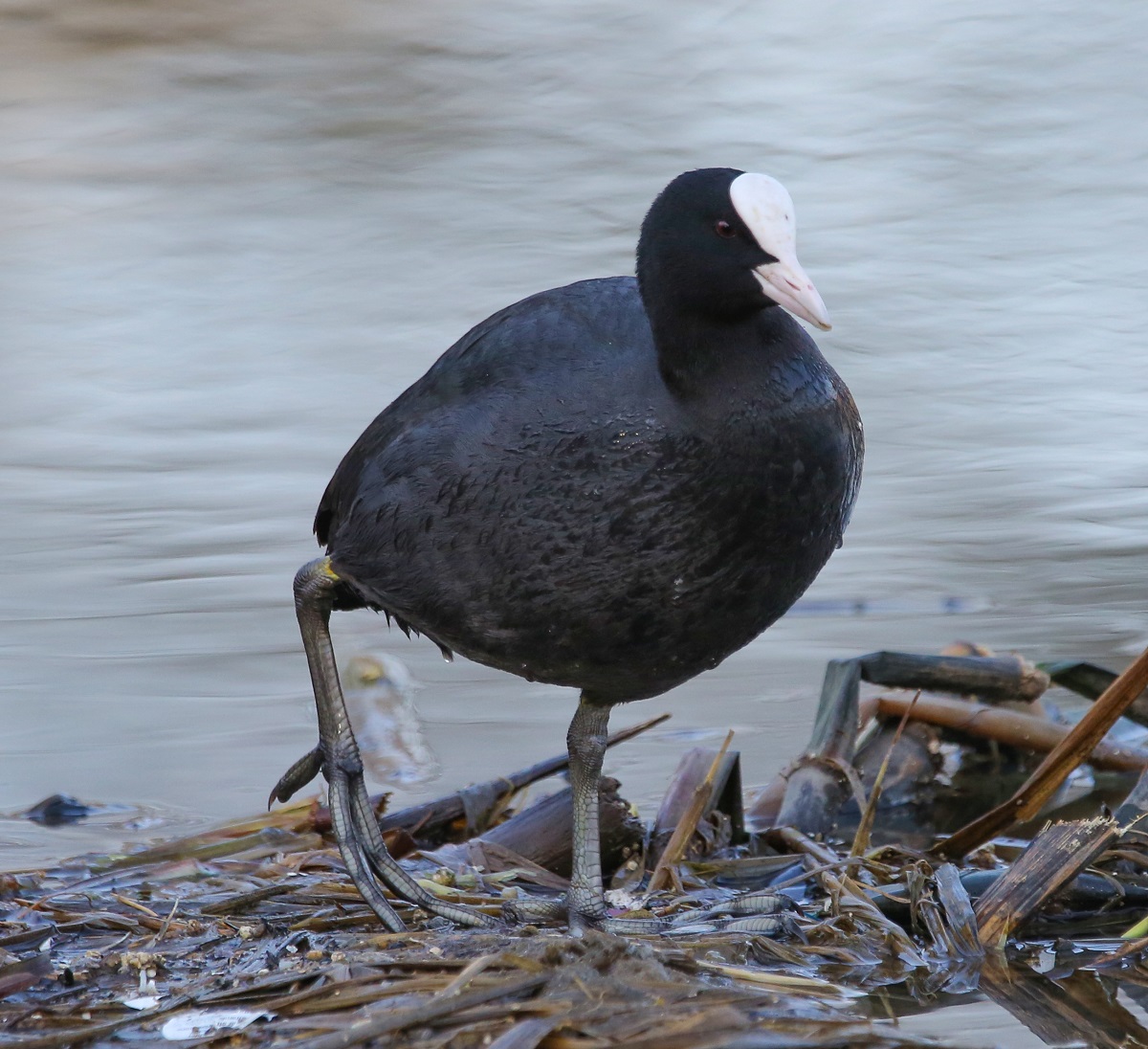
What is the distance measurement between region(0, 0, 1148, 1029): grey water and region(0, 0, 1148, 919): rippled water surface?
0.02 meters

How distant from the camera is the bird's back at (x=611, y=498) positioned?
3.11 metres

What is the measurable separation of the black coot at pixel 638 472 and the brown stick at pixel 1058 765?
1.96 feet

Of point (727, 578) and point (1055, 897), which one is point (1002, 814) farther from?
point (727, 578)

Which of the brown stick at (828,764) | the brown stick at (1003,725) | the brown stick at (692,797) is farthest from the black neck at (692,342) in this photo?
the brown stick at (1003,725)

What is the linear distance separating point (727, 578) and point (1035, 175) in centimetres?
791

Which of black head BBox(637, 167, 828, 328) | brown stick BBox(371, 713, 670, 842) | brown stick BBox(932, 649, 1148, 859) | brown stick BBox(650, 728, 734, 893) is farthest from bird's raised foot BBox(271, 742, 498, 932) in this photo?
Result: black head BBox(637, 167, 828, 328)

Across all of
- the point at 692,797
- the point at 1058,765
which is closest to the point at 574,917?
the point at 692,797

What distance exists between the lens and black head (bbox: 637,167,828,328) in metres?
3.08

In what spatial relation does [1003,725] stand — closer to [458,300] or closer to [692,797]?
[692,797]

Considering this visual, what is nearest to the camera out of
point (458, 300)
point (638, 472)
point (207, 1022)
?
point (207, 1022)

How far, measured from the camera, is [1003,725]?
14.0 feet

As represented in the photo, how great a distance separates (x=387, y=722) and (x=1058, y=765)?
1.86 metres

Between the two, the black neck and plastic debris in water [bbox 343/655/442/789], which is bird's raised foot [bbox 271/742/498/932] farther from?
the black neck

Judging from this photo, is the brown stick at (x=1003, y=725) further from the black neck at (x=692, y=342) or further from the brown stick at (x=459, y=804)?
the black neck at (x=692, y=342)
